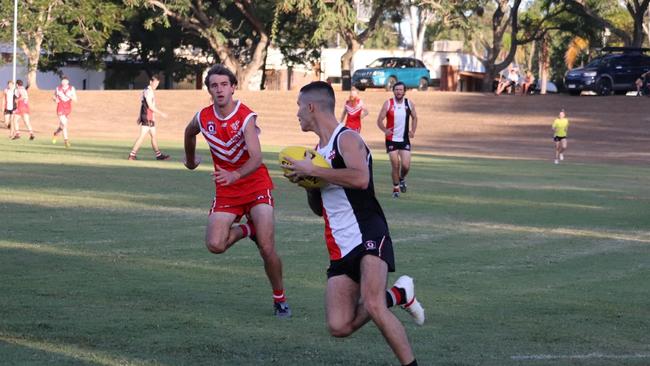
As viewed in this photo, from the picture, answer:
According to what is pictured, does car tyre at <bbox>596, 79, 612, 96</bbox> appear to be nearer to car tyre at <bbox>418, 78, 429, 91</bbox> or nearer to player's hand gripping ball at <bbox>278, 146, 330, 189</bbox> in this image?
car tyre at <bbox>418, 78, 429, 91</bbox>

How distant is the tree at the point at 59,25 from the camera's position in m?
61.3

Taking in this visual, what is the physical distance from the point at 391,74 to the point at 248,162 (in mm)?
50142

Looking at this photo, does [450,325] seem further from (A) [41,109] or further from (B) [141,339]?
(A) [41,109]

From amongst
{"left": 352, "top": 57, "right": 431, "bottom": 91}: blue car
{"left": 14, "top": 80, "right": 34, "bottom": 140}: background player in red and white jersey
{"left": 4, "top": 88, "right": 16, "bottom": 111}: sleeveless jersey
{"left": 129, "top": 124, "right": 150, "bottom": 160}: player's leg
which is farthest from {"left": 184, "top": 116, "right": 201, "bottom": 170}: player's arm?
{"left": 352, "top": 57, "right": 431, "bottom": 91}: blue car

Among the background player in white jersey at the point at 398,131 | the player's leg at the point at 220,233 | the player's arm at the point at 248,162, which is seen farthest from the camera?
the background player in white jersey at the point at 398,131

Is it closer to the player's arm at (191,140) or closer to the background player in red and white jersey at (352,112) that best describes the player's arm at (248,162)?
the player's arm at (191,140)

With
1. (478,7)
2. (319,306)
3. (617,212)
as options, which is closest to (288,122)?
(478,7)

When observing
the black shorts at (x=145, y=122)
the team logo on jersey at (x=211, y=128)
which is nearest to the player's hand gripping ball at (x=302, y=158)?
the team logo on jersey at (x=211, y=128)

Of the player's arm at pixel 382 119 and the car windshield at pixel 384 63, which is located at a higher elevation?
the car windshield at pixel 384 63

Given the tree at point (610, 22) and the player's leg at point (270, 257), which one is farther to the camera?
the tree at point (610, 22)

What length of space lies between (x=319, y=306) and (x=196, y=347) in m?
2.10

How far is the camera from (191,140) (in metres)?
9.89

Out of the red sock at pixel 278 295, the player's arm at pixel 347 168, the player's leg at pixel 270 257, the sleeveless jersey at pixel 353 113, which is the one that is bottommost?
the red sock at pixel 278 295

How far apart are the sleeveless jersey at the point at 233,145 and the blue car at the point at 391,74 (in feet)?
159
